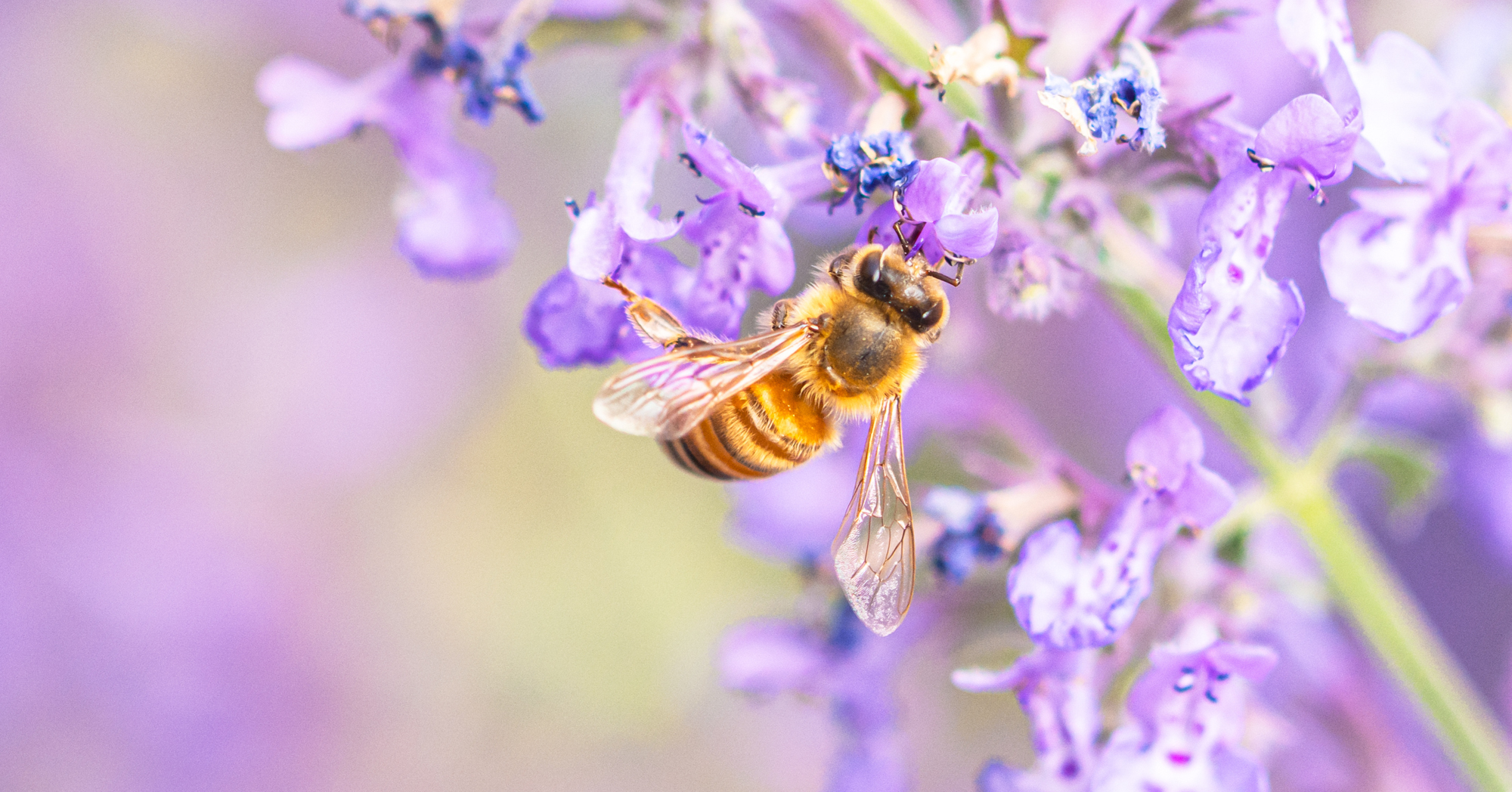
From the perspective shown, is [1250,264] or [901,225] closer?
[1250,264]

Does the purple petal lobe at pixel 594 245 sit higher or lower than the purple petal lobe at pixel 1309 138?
lower

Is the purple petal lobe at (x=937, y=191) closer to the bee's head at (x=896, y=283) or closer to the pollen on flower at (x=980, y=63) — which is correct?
the pollen on flower at (x=980, y=63)

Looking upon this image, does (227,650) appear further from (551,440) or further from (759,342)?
(759,342)

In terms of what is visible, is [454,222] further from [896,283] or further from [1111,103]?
[1111,103]

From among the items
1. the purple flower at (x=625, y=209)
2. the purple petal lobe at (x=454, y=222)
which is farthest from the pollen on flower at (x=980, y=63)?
the purple petal lobe at (x=454, y=222)

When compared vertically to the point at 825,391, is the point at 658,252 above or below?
above

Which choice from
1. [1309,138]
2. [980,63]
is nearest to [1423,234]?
[1309,138]

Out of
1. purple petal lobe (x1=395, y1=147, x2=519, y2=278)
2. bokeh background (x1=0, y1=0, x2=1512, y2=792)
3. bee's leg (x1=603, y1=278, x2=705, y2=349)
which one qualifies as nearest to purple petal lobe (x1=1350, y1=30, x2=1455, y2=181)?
bee's leg (x1=603, y1=278, x2=705, y2=349)
